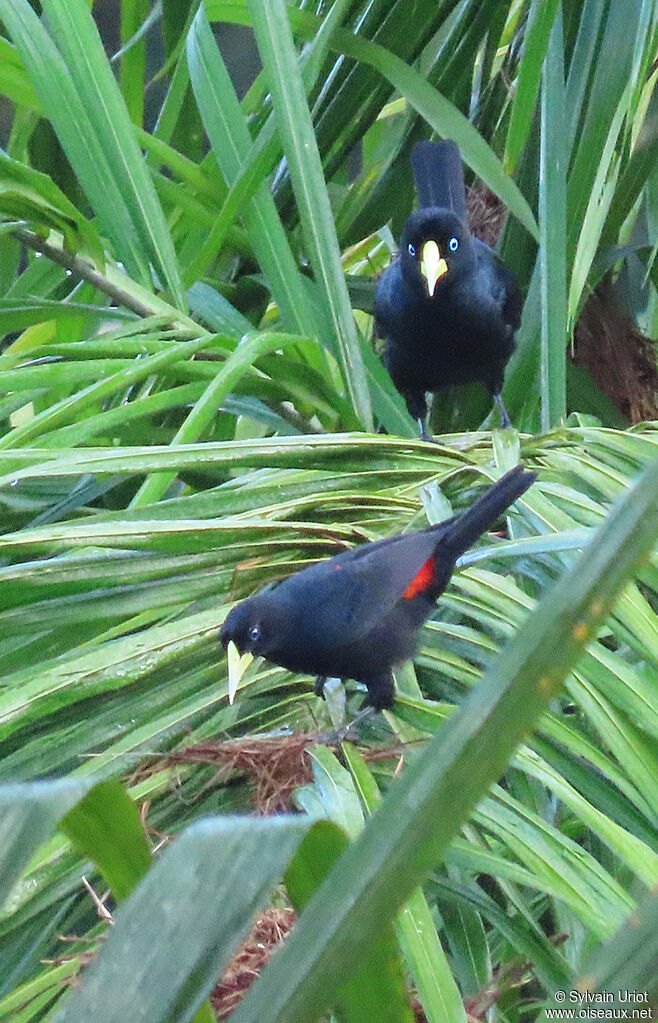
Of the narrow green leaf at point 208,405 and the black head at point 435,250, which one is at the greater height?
the black head at point 435,250

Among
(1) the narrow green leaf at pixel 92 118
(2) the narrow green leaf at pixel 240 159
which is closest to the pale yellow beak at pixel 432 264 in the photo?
(2) the narrow green leaf at pixel 240 159

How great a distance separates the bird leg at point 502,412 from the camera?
1.78 m

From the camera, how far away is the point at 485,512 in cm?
105

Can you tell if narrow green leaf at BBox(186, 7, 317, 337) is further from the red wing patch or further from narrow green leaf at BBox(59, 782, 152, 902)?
narrow green leaf at BBox(59, 782, 152, 902)

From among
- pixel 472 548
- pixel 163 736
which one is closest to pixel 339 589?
pixel 472 548

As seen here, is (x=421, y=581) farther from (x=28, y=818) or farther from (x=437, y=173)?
(x=437, y=173)

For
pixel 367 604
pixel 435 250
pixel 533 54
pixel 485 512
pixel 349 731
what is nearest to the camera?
pixel 349 731

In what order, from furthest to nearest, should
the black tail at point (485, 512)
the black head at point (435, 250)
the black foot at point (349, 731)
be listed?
the black head at point (435, 250)
the black tail at point (485, 512)
the black foot at point (349, 731)

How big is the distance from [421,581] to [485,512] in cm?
13

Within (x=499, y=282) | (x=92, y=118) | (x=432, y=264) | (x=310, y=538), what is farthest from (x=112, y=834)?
(x=499, y=282)

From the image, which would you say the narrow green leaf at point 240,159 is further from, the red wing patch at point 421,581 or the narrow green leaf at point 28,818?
the narrow green leaf at point 28,818

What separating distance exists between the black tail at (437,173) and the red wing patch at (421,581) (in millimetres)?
908

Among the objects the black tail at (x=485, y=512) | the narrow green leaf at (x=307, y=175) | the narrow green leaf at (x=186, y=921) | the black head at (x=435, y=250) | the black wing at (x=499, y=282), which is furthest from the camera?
the black wing at (x=499, y=282)

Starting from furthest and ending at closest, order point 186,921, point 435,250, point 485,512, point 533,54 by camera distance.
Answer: point 435,250, point 533,54, point 485,512, point 186,921
